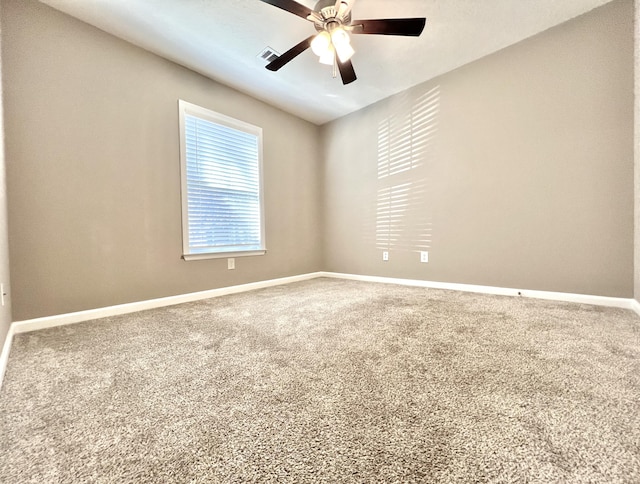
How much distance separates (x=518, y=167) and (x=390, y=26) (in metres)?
1.77

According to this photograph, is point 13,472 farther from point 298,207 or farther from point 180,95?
point 298,207

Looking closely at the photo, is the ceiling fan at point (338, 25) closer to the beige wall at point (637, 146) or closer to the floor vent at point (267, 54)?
the floor vent at point (267, 54)

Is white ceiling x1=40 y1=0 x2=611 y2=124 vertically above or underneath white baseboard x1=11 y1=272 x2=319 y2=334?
above

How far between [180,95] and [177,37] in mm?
502

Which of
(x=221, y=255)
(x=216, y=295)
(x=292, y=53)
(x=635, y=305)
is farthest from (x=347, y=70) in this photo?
(x=635, y=305)

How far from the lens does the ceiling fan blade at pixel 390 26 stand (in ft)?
5.41

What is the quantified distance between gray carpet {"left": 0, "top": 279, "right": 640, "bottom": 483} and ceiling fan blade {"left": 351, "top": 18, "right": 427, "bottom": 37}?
6.53ft

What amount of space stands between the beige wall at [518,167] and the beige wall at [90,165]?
2259mm

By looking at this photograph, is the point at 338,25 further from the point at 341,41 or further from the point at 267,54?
the point at 267,54

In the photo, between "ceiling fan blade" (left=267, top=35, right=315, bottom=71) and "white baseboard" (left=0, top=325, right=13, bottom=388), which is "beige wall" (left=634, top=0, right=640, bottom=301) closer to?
"ceiling fan blade" (left=267, top=35, right=315, bottom=71)

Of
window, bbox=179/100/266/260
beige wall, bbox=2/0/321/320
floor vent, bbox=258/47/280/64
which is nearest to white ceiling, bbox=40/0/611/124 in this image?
floor vent, bbox=258/47/280/64

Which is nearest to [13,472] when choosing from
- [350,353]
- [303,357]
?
[303,357]

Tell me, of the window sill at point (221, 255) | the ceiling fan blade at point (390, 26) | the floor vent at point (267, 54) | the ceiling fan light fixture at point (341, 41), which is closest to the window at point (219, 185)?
the window sill at point (221, 255)

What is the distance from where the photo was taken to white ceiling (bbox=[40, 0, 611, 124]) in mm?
1961
